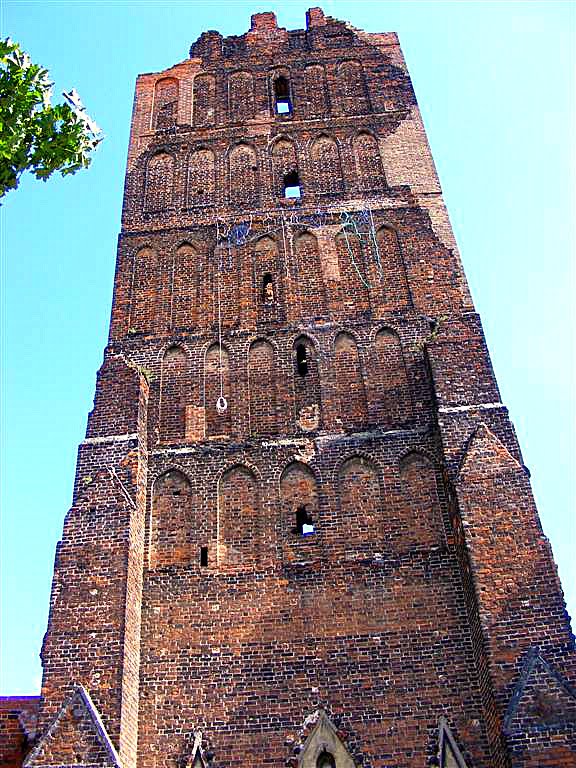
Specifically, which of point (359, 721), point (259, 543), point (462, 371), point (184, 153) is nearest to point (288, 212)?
point (184, 153)

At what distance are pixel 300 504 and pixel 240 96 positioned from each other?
997 cm

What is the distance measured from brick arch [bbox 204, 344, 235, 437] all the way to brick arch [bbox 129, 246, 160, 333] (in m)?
1.16

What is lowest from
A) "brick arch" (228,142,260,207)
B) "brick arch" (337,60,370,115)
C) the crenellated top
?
"brick arch" (228,142,260,207)

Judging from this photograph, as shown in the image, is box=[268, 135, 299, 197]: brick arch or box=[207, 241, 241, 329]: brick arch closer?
box=[207, 241, 241, 329]: brick arch

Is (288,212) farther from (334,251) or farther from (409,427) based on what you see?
(409,427)

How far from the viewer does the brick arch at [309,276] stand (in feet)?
45.4

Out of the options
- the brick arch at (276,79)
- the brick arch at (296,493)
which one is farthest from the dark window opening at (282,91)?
the brick arch at (296,493)

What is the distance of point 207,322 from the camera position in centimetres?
1382

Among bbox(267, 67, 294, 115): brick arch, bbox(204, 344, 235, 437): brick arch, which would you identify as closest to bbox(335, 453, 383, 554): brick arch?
bbox(204, 344, 235, 437): brick arch

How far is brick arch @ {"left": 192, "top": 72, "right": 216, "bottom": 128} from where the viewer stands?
57.5 ft

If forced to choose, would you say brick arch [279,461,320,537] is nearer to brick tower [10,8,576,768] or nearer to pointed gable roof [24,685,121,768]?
brick tower [10,8,576,768]

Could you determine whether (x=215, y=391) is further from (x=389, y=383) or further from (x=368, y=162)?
(x=368, y=162)

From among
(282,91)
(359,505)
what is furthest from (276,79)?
(359,505)

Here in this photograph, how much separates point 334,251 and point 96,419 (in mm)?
5038
